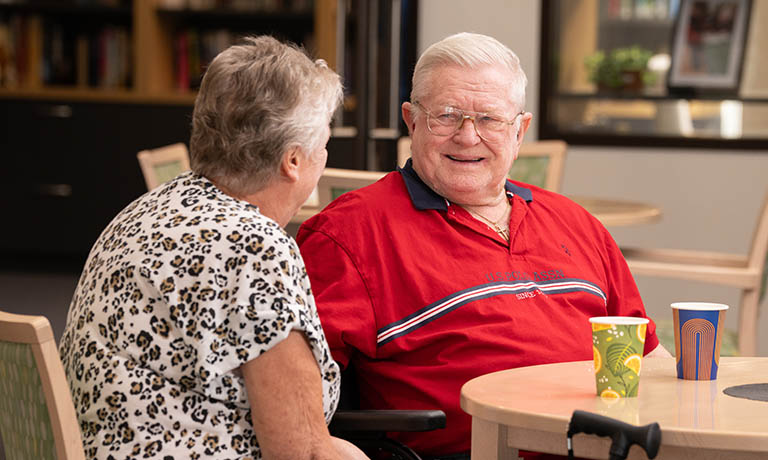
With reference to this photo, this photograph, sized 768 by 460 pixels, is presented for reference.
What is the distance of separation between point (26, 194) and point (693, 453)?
5563mm

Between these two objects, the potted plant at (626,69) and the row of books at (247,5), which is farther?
the row of books at (247,5)

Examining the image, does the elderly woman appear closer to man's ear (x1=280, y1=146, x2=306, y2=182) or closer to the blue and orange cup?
man's ear (x1=280, y1=146, x2=306, y2=182)

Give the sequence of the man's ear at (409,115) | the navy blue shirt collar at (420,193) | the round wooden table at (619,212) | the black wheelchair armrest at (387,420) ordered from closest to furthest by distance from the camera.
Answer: the black wheelchair armrest at (387,420) → the navy blue shirt collar at (420,193) → the man's ear at (409,115) → the round wooden table at (619,212)

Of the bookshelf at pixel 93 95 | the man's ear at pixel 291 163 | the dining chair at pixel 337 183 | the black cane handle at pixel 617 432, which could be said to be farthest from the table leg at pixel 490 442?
the bookshelf at pixel 93 95

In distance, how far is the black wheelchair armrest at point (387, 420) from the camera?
1606 millimetres

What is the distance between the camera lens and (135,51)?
6.07m

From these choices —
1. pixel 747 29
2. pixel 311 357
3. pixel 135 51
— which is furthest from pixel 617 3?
pixel 311 357

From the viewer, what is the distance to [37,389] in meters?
1.28

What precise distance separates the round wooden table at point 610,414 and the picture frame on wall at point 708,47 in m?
3.94

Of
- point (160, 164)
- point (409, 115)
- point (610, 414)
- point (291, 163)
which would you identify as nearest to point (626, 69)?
point (160, 164)

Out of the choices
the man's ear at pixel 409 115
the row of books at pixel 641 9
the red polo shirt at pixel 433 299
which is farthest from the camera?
the row of books at pixel 641 9

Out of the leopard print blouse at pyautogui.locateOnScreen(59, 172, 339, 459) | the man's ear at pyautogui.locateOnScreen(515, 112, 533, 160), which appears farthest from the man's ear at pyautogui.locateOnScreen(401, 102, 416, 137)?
the leopard print blouse at pyautogui.locateOnScreen(59, 172, 339, 459)

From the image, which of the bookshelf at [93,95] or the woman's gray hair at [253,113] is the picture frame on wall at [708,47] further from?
the woman's gray hair at [253,113]

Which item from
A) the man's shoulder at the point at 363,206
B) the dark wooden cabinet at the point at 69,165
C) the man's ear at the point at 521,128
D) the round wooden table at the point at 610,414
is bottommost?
the dark wooden cabinet at the point at 69,165
